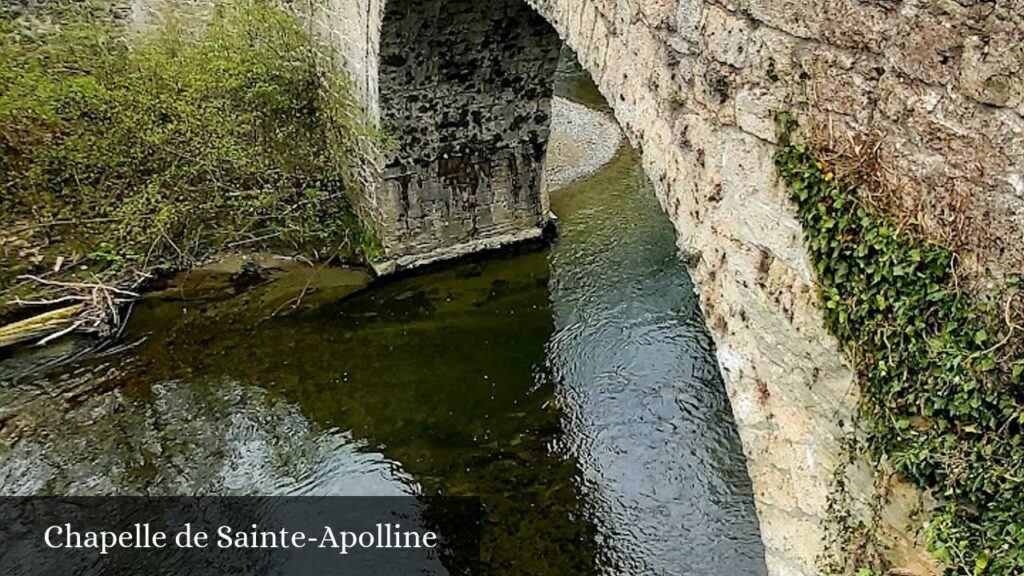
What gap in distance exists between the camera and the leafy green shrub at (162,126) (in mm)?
7227

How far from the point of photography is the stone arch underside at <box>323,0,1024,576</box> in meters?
2.07

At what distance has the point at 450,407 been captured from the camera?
20.9 feet

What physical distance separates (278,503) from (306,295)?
2552mm

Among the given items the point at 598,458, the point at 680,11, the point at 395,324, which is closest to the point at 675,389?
the point at 598,458

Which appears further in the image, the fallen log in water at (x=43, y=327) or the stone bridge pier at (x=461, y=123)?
the fallen log in water at (x=43, y=327)

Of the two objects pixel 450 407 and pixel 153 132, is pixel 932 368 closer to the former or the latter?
pixel 450 407

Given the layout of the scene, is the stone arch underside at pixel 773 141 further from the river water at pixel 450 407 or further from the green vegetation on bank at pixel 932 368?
the river water at pixel 450 407

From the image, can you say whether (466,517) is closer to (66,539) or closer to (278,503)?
(278,503)

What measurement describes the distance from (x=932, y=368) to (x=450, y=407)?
446 centimetres
